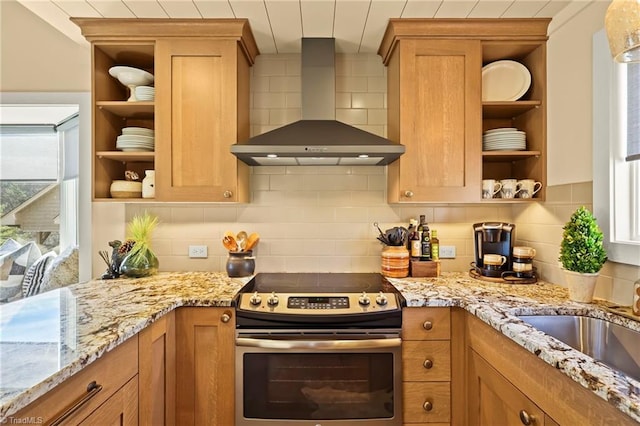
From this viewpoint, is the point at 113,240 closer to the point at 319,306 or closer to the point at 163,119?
the point at 163,119

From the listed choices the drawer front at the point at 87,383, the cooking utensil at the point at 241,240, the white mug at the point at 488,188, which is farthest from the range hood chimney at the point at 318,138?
the drawer front at the point at 87,383

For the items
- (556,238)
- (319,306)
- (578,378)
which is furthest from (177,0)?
(556,238)

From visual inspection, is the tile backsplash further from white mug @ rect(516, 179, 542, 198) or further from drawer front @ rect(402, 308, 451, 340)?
drawer front @ rect(402, 308, 451, 340)

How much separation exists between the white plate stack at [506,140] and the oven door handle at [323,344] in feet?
4.27

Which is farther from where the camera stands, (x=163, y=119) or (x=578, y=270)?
(x=163, y=119)

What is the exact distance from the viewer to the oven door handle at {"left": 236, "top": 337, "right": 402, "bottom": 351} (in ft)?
5.08

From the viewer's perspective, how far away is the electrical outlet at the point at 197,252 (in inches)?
88.0

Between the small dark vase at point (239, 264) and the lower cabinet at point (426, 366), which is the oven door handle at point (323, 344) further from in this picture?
the small dark vase at point (239, 264)

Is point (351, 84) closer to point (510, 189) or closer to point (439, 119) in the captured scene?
point (439, 119)

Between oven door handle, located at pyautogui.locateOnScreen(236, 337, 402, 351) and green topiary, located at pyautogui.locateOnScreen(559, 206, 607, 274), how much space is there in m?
0.87

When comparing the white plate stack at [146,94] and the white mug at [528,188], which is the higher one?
the white plate stack at [146,94]

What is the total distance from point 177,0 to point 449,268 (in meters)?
2.22

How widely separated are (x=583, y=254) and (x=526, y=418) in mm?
762

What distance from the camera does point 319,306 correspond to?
1619mm
